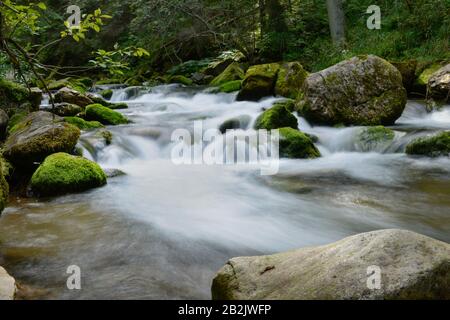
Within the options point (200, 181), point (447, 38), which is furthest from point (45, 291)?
point (447, 38)

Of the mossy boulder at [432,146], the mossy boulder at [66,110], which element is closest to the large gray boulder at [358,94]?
the mossy boulder at [432,146]

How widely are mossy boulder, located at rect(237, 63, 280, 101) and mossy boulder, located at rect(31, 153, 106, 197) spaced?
7.71 m

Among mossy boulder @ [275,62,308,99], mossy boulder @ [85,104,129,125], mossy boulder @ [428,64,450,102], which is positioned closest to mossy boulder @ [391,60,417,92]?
mossy boulder @ [428,64,450,102]

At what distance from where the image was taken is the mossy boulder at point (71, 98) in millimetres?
12375

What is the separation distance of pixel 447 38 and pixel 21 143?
1250cm

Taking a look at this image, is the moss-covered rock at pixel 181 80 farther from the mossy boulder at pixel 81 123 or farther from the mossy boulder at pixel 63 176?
the mossy boulder at pixel 63 176

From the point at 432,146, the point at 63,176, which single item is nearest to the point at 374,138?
the point at 432,146

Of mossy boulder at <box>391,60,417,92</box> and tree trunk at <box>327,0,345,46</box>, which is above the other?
tree trunk at <box>327,0,345,46</box>

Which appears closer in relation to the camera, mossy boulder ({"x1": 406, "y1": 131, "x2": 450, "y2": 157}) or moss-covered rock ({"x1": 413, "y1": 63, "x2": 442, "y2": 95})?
mossy boulder ({"x1": 406, "y1": 131, "x2": 450, "y2": 157})

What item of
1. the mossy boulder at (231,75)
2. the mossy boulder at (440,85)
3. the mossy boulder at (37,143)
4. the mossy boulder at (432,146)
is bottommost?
the mossy boulder at (432,146)

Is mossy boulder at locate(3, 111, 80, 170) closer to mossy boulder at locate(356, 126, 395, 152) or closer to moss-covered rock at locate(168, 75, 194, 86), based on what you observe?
mossy boulder at locate(356, 126, 395, 152)

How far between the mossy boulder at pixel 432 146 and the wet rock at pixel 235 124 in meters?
3.86

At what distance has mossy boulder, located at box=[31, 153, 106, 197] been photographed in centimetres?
604
